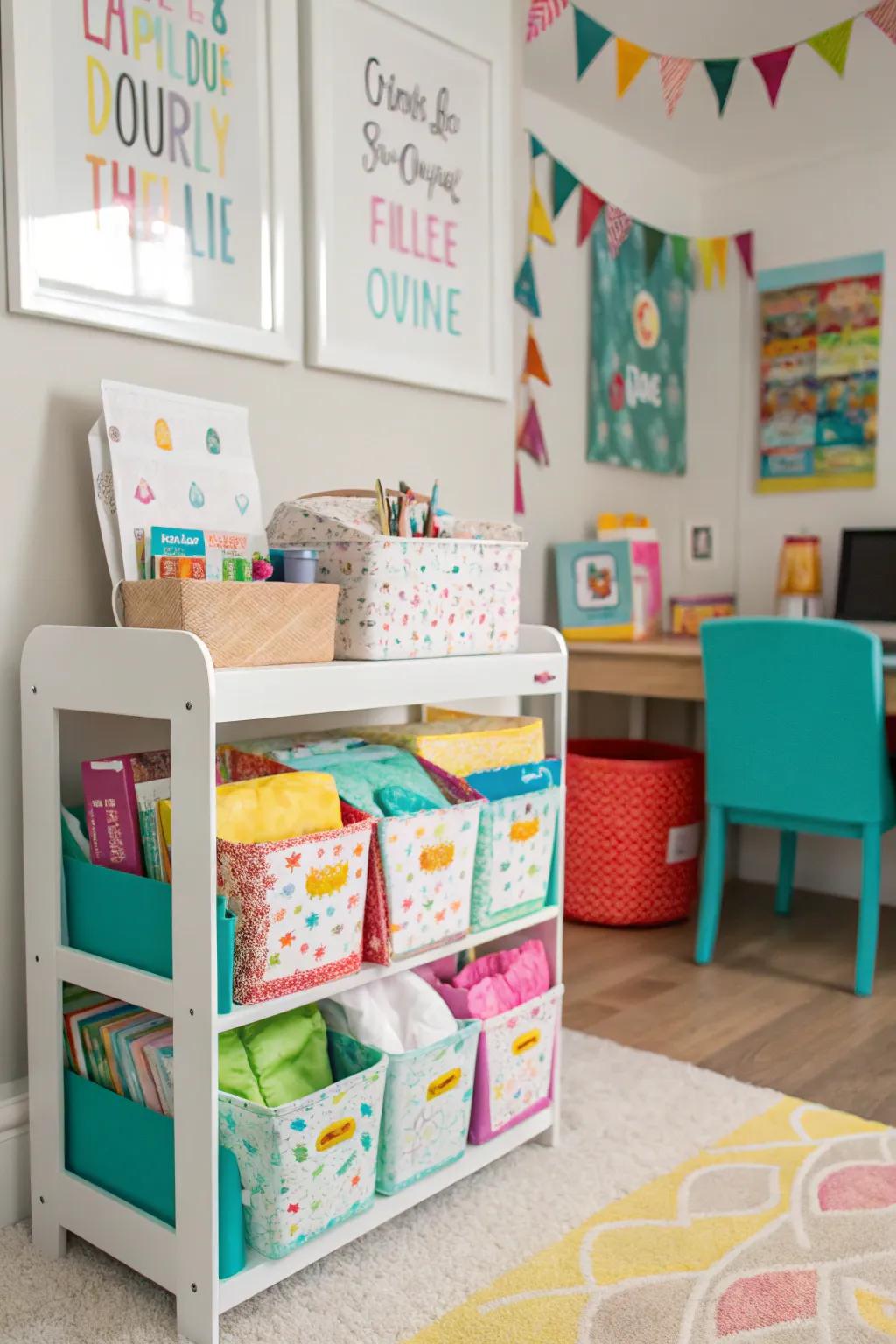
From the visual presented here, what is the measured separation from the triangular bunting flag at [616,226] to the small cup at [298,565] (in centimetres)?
214

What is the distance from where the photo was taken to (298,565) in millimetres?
1553

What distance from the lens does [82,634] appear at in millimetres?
1440

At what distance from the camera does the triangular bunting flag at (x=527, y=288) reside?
3082 millimetres

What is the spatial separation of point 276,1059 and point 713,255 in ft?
9.72

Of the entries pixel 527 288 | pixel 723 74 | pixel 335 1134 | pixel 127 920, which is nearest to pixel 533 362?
pixel 527 288

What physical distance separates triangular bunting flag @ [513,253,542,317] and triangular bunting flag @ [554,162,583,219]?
17 centimetres

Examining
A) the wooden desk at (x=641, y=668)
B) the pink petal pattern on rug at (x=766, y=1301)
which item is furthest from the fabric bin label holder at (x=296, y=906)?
the wooden desk at (x=641, y=668)

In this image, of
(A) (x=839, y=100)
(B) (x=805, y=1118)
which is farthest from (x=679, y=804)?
(A) (x=839, y=100)

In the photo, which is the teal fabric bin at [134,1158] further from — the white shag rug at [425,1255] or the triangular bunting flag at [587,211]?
the triangular bunting flag at [587,211]

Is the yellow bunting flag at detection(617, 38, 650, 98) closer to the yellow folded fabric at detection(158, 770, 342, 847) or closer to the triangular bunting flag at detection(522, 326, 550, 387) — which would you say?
the triangular bunting flag at detection(522, 326, 550, 387)

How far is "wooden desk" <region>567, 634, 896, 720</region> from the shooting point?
2.95 meters

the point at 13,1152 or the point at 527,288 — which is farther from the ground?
the point at 527,288

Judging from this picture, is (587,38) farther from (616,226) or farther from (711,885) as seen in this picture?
(711,885)

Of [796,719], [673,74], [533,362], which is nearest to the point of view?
[796,719]
